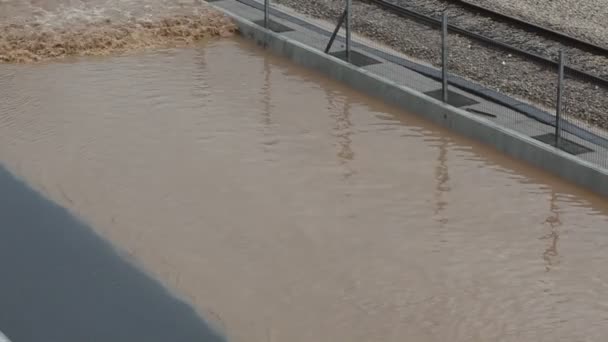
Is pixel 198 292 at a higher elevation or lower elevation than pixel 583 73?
lower

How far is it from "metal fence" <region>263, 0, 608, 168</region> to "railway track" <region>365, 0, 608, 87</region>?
147 millimetres

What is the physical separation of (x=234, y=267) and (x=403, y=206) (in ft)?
8.47

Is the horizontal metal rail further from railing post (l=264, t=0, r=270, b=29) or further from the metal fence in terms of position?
railing post (l=264, t=0, r=270, b=29)

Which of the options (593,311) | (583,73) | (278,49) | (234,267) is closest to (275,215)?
(234,267)

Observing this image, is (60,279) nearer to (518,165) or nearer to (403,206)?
(403,206)

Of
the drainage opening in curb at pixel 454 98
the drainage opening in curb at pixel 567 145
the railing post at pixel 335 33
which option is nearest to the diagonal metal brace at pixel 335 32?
the railing post at pixel 335 33

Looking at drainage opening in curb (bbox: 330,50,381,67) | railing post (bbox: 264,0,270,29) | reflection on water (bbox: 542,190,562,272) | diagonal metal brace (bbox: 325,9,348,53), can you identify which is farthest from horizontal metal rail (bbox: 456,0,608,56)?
reflection on water (bbox: 542,190,562,272)

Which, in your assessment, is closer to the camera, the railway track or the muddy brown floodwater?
the muddy brown floodwater

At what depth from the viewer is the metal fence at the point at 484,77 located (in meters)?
16.6

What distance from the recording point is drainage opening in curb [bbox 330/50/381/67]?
1966cm

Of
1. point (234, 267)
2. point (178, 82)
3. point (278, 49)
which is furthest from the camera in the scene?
point (278, 49)

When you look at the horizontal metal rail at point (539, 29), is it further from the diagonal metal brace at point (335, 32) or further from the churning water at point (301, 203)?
the churning water at point (301, 203)

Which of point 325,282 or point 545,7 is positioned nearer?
point 325,282

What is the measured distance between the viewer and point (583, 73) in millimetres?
17297
